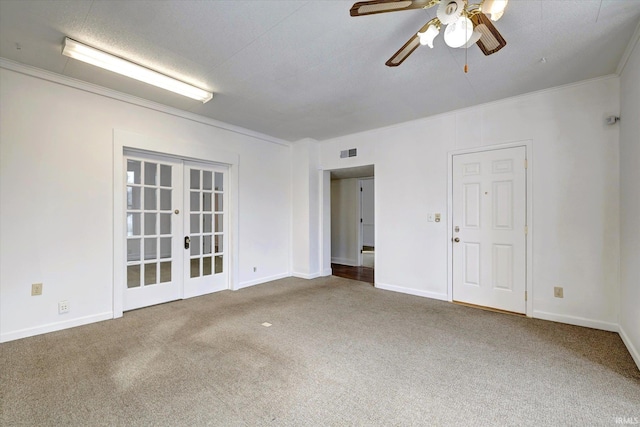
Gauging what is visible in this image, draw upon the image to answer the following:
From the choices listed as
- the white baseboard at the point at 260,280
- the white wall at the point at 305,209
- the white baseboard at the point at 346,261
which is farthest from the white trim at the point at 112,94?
the white baseboard at the point at 346,261

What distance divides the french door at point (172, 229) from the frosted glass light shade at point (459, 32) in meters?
3.59

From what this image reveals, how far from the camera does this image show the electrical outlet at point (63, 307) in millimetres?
2962

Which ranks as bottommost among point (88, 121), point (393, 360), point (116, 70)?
point (393, 360)

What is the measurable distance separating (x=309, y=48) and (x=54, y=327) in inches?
146

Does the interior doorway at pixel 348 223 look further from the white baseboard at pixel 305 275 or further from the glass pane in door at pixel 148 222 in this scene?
the glass pane in door at pixel 148 222

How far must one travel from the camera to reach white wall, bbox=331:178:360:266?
693 centimetres

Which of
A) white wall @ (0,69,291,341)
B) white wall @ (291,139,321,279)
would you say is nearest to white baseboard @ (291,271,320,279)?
white wall @ (291,139,321,279)

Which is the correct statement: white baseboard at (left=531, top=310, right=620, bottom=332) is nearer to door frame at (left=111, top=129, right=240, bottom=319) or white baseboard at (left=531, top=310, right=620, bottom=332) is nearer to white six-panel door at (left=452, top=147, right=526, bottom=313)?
white six-panel door at (left=452, top=147, right=526, bottom=313)

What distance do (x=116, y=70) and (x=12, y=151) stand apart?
1259 millimetres

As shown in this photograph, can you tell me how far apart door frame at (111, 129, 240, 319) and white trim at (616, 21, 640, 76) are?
15.0 ft

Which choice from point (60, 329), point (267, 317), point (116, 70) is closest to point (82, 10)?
point (116, 70)

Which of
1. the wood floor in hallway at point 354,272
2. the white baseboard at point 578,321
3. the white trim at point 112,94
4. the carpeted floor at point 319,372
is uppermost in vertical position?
the white trim at point 112,94

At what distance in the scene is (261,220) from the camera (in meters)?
5.05

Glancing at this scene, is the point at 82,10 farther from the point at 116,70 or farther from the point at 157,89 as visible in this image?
the point at 157,89
